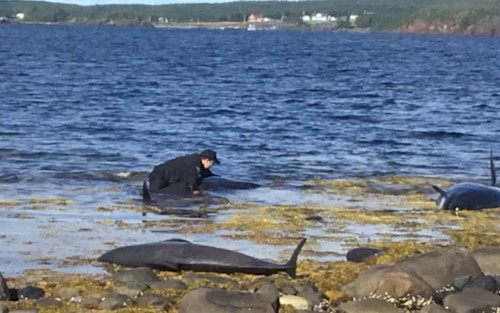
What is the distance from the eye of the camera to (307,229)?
15.5 m

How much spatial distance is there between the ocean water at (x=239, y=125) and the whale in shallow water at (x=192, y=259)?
379 centimetres

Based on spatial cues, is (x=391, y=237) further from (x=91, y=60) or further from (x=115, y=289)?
(x=91, y=60)

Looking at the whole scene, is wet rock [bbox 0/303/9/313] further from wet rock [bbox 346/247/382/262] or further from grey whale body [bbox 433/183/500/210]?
grey whale body [bbox 433/183/500/210]

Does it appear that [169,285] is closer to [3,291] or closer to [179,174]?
[3,291]

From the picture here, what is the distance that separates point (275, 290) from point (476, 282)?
1914mm

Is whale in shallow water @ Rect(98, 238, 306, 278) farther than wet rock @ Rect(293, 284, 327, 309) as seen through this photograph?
Yes

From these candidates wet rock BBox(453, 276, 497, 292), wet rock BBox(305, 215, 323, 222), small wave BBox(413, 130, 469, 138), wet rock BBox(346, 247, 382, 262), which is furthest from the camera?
small wave BBox(413, 130, 469, 138)

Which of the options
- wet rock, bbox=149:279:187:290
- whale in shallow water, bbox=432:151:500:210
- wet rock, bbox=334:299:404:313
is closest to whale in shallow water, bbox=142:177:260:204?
whale in shallow water, bbox=432:151:500:210

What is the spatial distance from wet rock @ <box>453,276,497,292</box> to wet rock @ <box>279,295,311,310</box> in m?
1.56

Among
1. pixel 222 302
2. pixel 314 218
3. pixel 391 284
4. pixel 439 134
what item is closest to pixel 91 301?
pixel 222 302

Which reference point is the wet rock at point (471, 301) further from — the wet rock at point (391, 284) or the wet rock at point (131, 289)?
the wet rock at point (131, 289)

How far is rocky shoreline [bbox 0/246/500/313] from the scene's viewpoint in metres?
10.6

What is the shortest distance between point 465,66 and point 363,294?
67.7m

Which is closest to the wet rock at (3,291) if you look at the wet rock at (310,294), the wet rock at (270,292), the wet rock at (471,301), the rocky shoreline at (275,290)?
the rocky shoreline at (275,290)
